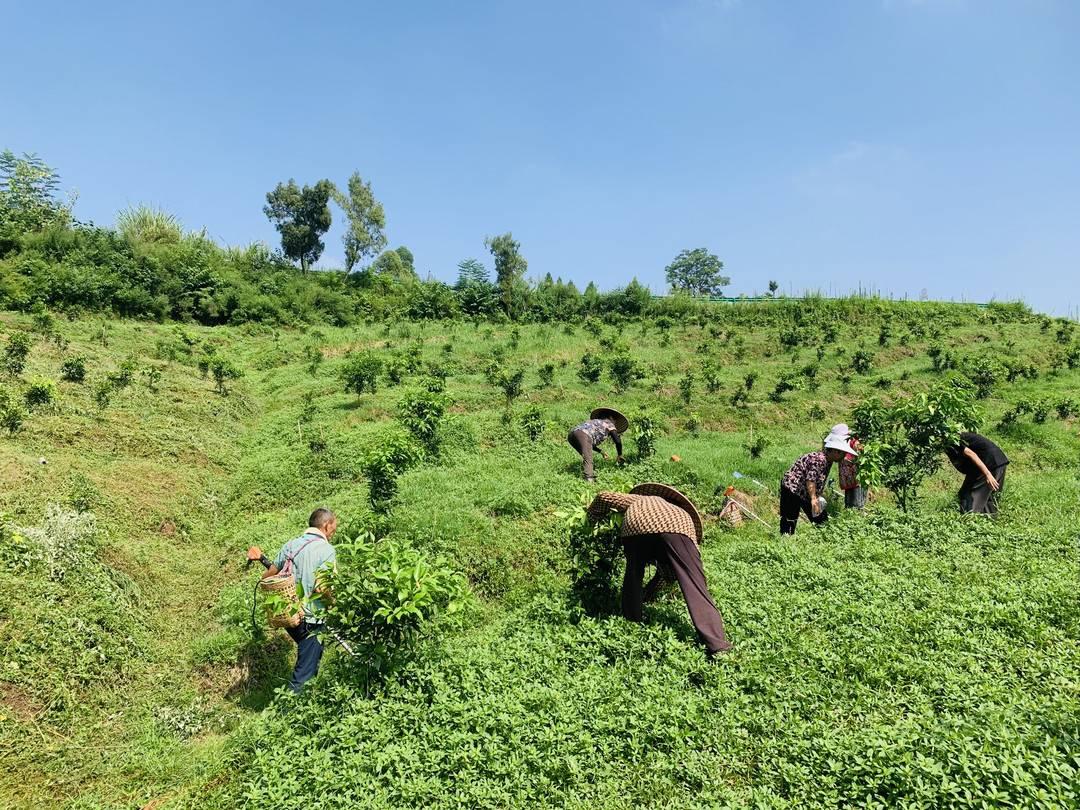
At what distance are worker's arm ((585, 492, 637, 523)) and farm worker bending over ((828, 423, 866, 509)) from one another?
368 cm

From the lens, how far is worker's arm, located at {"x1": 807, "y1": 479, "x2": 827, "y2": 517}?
7234 mm

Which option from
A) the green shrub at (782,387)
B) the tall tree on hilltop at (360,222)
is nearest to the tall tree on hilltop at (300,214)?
the tall tree on hilltop at (360,222)

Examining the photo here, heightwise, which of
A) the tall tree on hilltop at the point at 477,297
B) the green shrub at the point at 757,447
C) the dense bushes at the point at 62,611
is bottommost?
the dense bushes at the point at 62,611

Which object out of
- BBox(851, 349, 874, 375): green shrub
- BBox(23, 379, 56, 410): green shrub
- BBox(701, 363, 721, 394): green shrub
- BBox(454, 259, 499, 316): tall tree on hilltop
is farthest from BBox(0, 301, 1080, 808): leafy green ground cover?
BBox(454, 259, 499, 316): tall tree on hilltop

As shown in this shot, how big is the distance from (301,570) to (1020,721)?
16.9ft

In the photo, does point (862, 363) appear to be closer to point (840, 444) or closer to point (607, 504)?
point (840, 444)

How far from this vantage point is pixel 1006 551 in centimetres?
595

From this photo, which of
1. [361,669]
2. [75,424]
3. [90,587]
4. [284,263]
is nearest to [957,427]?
[361,669]

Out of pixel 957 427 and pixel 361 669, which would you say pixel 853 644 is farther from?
pixel 957 427

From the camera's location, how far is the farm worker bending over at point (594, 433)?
32.1 ft

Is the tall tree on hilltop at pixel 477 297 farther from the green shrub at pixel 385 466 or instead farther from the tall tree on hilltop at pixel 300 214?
the green shrub at pixel 385 466

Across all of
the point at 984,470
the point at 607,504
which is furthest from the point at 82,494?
the point at 984,470

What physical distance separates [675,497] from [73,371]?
43.1 feet

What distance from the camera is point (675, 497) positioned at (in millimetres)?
5461
